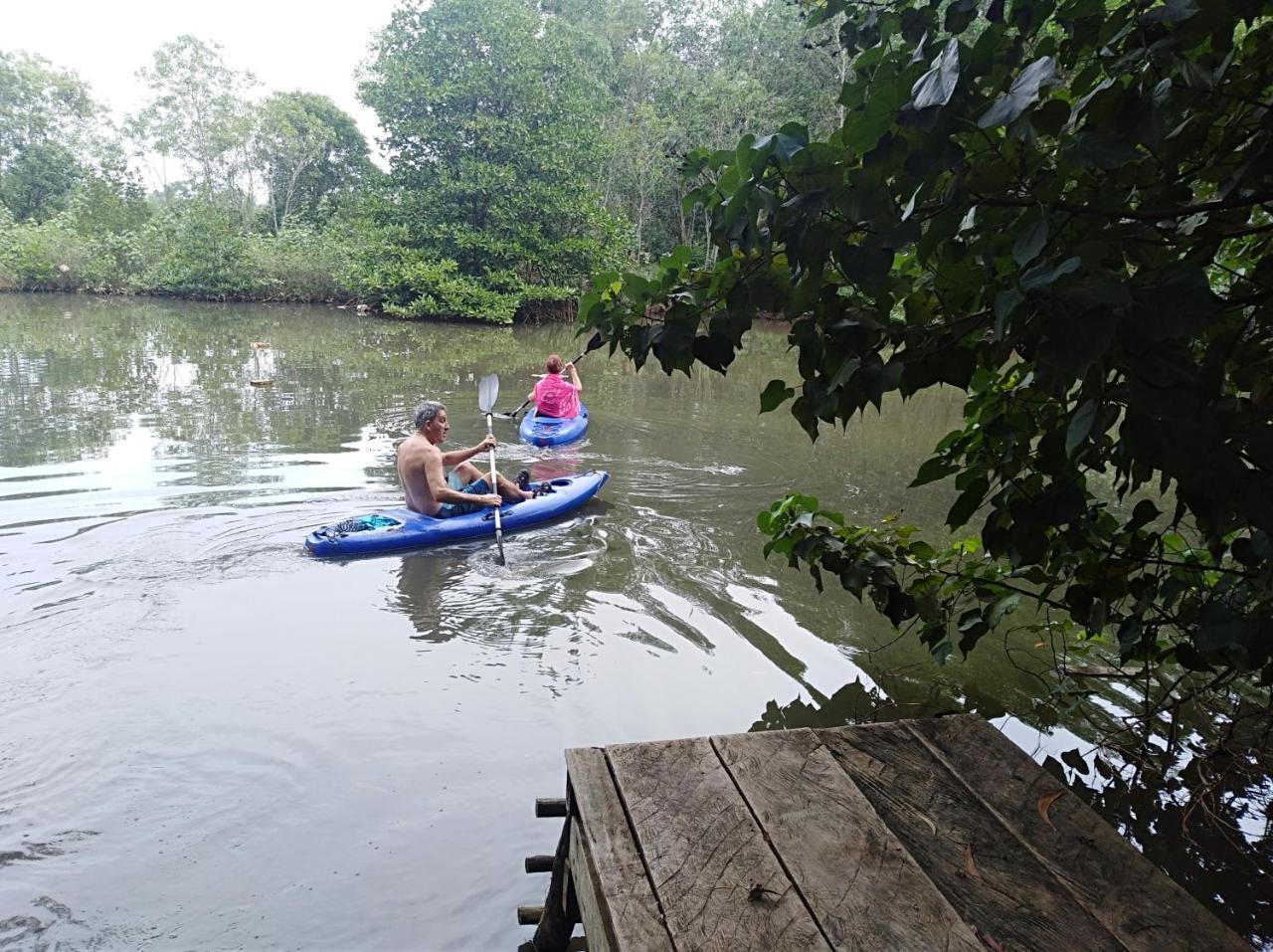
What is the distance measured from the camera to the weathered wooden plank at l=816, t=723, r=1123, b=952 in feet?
4.93

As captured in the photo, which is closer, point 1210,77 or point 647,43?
point 1210,77

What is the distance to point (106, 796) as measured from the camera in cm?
305

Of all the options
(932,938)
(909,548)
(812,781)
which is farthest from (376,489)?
(932,938)

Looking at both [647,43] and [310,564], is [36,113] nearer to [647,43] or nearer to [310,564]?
[647,43]

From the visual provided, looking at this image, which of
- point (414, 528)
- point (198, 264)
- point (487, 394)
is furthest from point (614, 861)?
point (198, 264)

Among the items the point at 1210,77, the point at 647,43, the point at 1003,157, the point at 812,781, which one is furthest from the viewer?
the point at 647,43

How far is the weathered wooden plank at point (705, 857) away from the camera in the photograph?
1.48 meters

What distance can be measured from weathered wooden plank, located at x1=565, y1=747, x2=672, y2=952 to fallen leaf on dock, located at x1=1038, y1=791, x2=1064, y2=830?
0.83 meters

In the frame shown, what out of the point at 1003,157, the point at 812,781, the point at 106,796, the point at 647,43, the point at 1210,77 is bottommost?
the point at 106,796

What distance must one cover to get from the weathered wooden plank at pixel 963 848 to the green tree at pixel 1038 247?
54 centimetres

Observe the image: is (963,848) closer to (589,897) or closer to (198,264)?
(589,897)

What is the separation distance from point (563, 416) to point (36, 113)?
1174 inches

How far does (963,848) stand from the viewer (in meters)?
1.70

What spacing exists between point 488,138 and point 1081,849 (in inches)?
817
